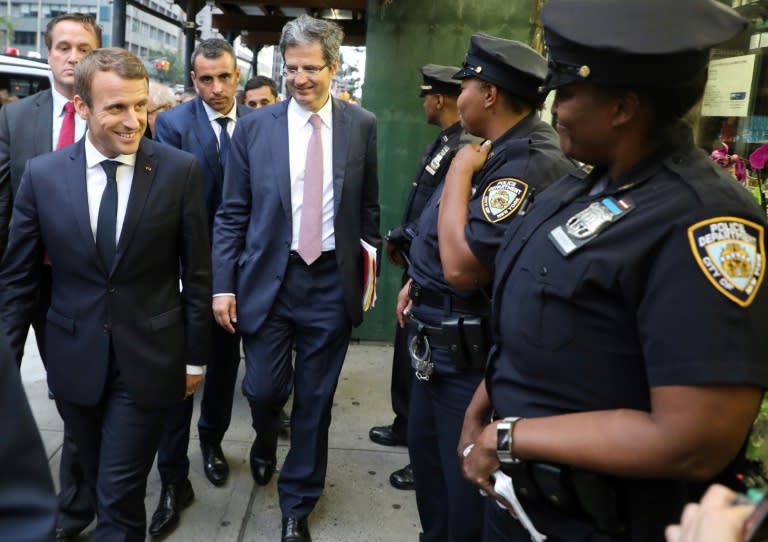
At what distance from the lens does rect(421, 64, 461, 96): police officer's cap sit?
3.88m

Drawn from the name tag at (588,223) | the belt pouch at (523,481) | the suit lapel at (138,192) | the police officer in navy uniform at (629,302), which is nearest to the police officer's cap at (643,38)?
the police officer in navy uniform at (629,302)

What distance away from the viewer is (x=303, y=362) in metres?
3.19

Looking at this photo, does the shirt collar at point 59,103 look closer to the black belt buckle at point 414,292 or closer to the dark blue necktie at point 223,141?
the dark blue necktie at point 223,141

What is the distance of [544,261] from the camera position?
1.52m

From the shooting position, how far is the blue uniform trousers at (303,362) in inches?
123

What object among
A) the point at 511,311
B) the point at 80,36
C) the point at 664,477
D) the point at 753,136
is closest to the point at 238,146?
the point at 80,36

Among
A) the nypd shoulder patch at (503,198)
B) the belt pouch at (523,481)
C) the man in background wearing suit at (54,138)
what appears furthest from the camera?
the man in background wearing suit at (54,138)

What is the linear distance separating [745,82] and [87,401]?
2.74 m

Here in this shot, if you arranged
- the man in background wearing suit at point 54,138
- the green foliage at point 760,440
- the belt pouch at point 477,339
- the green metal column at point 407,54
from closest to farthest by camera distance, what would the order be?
the green foliage at point 760,440 < the belt pouch at point 477,339 < the man in background wearing suit at point 54,138 < the green metal column at point 407,54

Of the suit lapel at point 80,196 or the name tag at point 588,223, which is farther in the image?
the suit lapel at point 80,196

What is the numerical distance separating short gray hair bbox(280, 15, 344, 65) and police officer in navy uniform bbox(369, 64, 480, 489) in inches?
28.4

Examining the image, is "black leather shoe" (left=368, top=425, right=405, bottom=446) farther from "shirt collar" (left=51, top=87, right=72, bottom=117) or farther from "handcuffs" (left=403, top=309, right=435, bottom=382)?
"shirt collar" (left=51, top=87, right=72, bottom=117)

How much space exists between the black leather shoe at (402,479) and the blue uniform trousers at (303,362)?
63 centimetres

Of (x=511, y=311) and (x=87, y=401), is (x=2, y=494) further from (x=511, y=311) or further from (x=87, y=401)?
(x=87, y=401)
